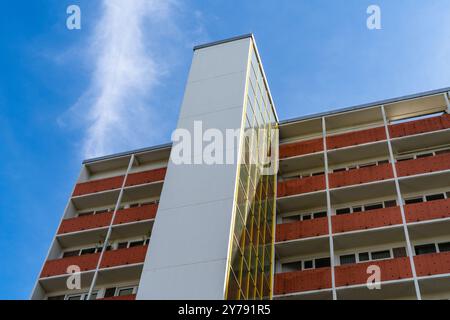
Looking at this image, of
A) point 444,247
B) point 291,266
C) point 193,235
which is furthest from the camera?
point 291,266

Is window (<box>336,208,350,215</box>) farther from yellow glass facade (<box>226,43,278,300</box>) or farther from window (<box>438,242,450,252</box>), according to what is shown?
window (<box>438,242,450,252</box>)

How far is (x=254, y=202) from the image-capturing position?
29.1 metres

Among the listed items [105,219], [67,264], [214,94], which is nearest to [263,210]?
[214,94]

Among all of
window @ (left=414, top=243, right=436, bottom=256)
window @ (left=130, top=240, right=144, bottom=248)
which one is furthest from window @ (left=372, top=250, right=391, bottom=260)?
window @ (left=130, top=240, right=144, bottom=248)

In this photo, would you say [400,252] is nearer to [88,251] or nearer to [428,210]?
[428,210]

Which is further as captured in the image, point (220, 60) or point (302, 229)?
point (220, 60)

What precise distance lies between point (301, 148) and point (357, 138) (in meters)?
3.20

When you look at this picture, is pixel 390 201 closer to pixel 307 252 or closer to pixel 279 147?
pixel 307 252

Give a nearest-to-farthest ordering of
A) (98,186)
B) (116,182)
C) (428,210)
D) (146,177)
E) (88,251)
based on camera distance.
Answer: (428,210)
(88,251)
(146,177)
(116,182)
(98,186)

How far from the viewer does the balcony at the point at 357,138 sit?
3459 cm

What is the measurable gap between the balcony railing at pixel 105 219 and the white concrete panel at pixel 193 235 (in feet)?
28.3

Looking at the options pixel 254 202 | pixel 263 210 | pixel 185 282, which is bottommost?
pixel 185 282
